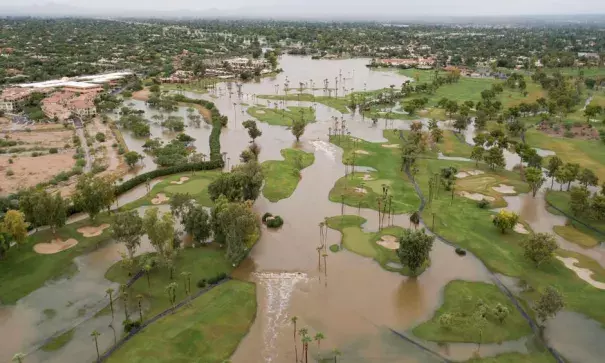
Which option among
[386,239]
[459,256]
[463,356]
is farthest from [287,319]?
[459,256]

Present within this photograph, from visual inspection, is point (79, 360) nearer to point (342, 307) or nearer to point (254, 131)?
point (342, 307)

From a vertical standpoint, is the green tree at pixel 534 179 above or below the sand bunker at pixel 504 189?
above

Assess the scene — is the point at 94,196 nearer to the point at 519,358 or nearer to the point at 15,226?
the point at 15,226

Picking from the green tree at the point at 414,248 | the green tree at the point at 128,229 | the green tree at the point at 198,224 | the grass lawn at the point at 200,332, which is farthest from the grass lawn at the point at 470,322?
the green tree at the point at 128,229

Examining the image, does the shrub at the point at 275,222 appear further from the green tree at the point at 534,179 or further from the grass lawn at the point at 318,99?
the grass lawn at the point at 318,99

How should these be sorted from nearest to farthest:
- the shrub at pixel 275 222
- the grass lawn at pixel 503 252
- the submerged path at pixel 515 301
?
1. the submerged path at pixel 515 301
2. the grass lawn at pixel 503 252
3. the shrub at pixel 275 222

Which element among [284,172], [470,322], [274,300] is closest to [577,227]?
[470,322]

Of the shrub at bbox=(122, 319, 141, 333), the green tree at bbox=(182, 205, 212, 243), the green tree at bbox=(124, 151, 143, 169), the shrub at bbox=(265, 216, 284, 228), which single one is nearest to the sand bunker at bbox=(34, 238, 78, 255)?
the green tree at bbox=(182, 205, 212, 243)
